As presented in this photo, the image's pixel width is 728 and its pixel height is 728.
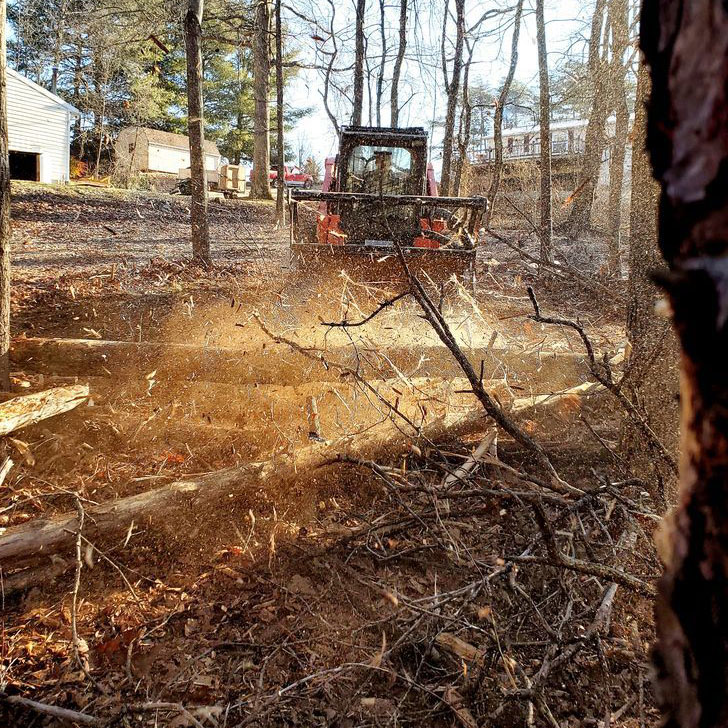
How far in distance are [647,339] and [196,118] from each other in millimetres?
8165

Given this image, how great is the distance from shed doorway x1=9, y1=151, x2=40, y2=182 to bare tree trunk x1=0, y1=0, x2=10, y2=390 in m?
Answer: 24.1

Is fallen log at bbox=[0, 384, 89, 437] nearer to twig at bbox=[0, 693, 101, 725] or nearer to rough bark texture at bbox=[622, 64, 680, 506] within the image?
twig at bbox=[0, 693, 101, 725]

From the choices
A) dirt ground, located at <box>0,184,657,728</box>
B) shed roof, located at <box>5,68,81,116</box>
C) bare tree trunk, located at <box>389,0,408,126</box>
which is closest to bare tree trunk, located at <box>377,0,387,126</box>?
bare tree trunk, located at <box>389,0,408,126</box>

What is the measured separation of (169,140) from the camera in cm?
3391

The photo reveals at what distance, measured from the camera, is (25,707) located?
2082mm

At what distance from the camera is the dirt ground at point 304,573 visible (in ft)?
6.75

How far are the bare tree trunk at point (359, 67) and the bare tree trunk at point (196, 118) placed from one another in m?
8.82

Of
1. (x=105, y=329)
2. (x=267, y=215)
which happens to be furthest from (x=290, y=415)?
(x=267, y=215)

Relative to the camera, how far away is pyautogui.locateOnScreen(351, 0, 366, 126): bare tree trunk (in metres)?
16.9

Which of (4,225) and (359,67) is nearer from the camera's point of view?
(4,225)

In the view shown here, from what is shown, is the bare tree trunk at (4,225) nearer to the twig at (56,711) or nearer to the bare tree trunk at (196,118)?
the twig at (56,711)

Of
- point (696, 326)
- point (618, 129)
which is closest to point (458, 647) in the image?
point (696, 326)

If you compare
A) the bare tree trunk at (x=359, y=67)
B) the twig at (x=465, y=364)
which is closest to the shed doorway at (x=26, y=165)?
the bare tree trunk at (x=359, y=67)

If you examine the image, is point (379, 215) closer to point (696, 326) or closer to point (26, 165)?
point (696, 326)
